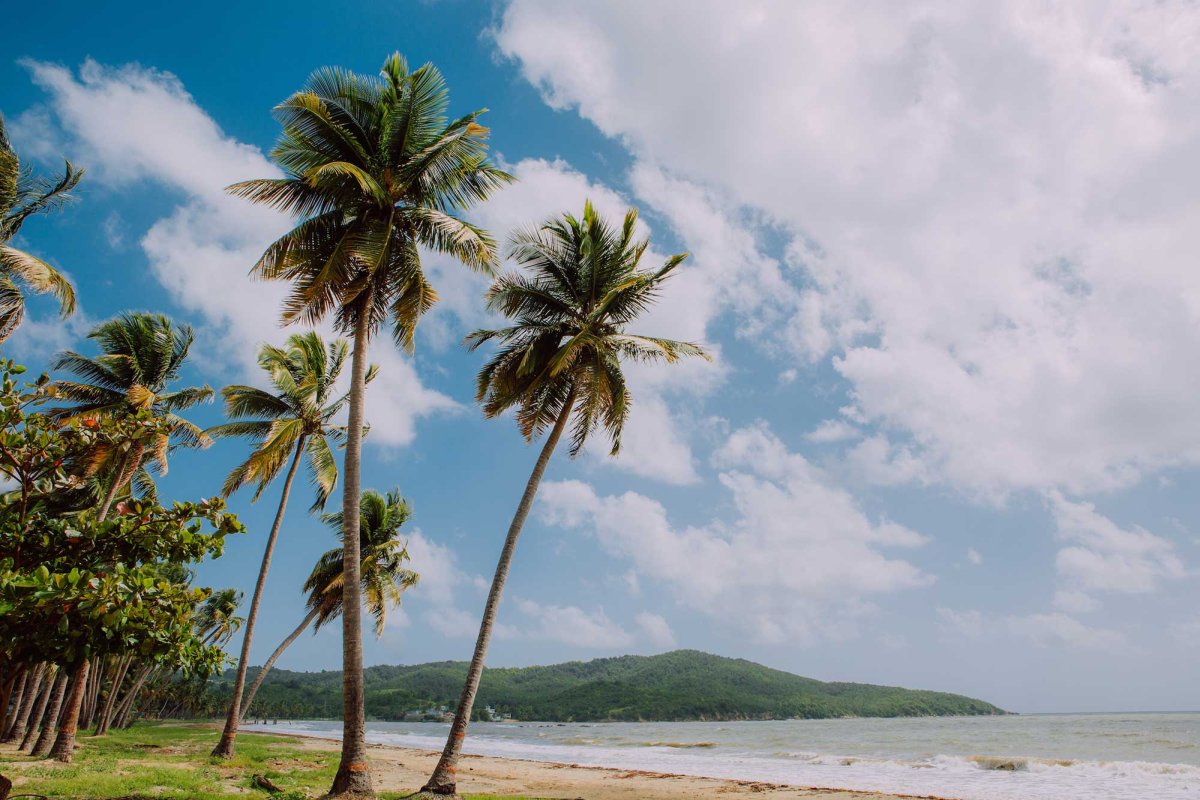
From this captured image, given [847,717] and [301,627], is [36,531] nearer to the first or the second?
[301,627]

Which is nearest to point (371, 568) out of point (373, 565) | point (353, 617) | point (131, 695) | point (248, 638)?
point (373, 565)

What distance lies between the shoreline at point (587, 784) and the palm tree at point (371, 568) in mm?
5545

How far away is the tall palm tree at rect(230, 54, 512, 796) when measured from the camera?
39.7 ft

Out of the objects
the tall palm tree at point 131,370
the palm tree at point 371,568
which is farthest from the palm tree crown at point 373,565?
the tall palm tree at point 131,370

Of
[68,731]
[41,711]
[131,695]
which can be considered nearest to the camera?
[68,731]

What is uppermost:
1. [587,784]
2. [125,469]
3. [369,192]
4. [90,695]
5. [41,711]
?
[369,192]

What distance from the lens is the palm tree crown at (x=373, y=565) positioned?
25.0m

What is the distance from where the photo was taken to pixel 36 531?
6016 mm

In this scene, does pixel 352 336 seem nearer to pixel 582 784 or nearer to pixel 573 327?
pixel 573 327

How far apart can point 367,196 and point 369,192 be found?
353 mm

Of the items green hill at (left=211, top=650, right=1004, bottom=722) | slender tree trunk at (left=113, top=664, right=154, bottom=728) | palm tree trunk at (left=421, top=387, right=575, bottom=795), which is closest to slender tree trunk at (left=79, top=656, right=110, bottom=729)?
slender tree trunk at (left=113, top=664, right=154, bottom=728)

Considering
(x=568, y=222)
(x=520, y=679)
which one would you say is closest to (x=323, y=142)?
(x=568, y=222)

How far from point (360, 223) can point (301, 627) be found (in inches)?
695

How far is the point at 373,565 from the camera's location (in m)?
25.7
